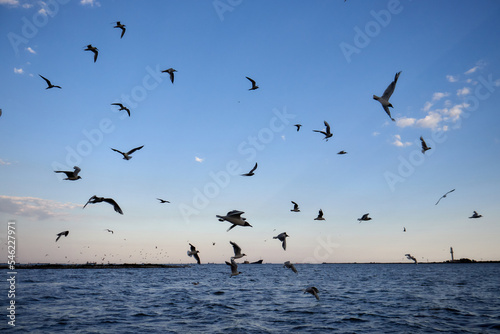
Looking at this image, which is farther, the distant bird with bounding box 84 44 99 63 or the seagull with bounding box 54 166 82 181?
the distant bird with bounding box 84 44 99 63

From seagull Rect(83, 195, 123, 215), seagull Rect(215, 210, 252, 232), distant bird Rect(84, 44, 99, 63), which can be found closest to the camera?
seagull Rect(83, 195, 123, 215)

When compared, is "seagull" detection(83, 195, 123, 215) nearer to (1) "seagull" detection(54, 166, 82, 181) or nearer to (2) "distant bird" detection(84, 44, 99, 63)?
(1) "seagull" detection(54, 166, 82, 181)

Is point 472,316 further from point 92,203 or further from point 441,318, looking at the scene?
point 92,203

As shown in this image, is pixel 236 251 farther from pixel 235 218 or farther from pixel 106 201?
pixel 106 201

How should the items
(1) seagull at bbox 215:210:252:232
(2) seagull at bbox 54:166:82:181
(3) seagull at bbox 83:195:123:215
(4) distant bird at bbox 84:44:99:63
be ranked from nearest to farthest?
1. (3) seagull at bbox 83:195:123:215
2. (1) seagull at bbox 215:210:252:232
3. (2) seagull at bbox 54:166:82:181
4. (4) distant bird at bbox 84:44:99:63

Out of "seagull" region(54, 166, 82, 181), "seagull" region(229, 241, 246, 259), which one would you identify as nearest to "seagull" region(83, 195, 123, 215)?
"seagull" region(54, 166, 82, 181)

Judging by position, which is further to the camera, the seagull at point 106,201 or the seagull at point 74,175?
the seagull at point 74,175

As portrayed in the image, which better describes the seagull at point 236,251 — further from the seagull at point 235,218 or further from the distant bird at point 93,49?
the distant bird at point 93,49

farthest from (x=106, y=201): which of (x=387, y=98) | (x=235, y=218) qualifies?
(x=387, y=98)

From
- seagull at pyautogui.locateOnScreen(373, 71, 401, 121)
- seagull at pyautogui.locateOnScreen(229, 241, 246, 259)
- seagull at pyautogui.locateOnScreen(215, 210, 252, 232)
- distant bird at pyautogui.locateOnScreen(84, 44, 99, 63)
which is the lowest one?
seagull at pyautogui.locateOnScreen(229, 241, 246, 259)

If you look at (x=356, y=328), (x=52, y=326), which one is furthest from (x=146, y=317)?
(x=356, y=328)

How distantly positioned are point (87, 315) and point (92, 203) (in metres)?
14.0

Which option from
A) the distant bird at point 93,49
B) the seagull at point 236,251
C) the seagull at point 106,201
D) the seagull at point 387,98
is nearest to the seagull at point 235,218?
the seagull at point 236,251

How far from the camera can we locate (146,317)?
816 inches
